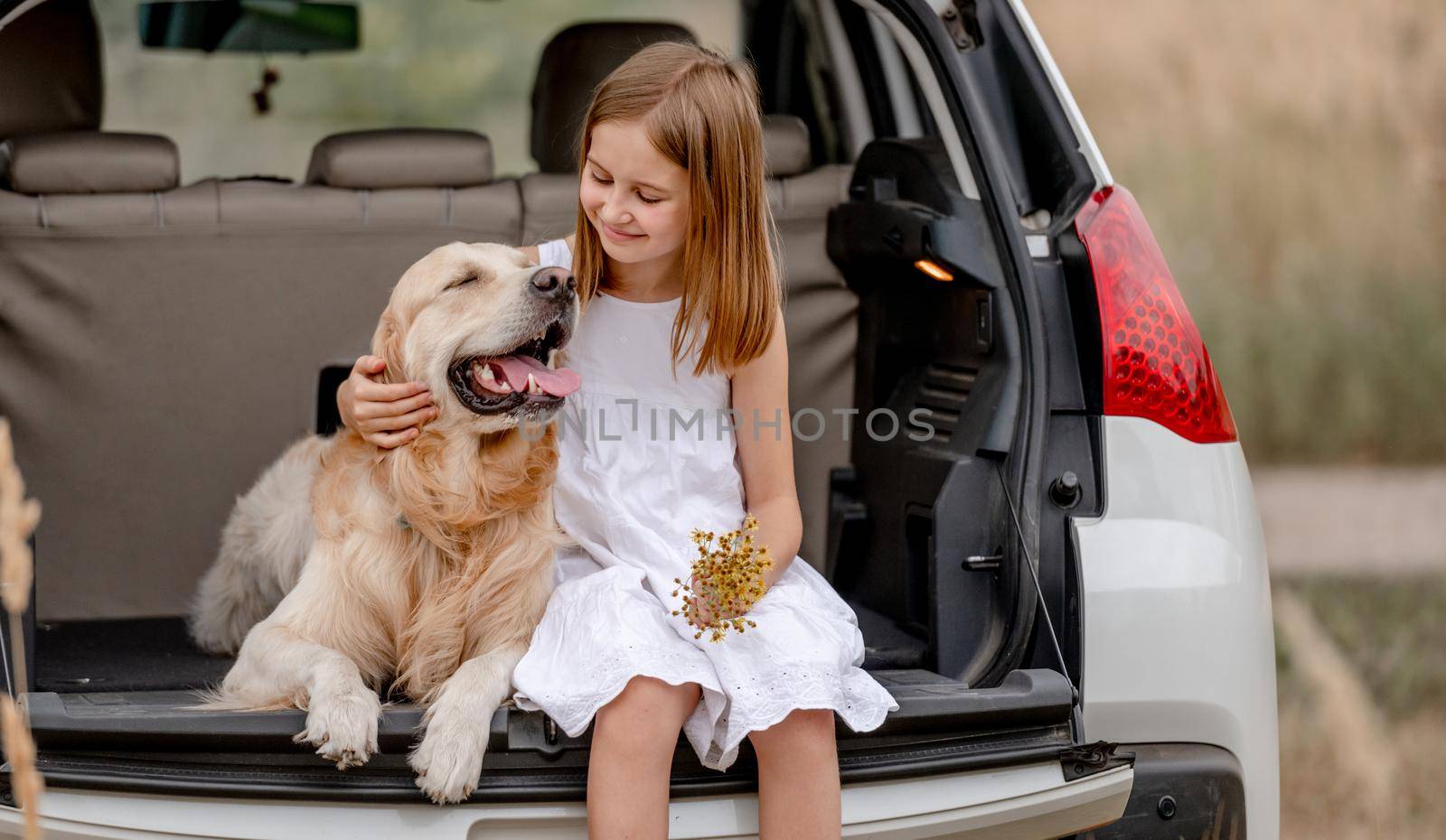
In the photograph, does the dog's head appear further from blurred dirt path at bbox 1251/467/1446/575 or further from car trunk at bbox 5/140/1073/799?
blurred dirt path at bbox 1251/467/1446/575

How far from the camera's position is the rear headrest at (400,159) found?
11.7 feet

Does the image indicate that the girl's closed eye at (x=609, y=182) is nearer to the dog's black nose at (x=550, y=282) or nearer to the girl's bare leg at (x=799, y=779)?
the dog's black nose at (x=550, y=282)

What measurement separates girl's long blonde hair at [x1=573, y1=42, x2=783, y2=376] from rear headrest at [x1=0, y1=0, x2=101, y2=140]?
1.80 m

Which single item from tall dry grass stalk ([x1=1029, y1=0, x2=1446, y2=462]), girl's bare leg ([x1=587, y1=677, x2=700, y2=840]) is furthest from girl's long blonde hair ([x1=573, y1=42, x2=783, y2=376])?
tall dry grass stalk ([x1=1029, y1=0, x2=1446, y2=462])

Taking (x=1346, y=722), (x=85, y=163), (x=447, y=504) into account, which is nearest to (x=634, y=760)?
(x=447, y=504)

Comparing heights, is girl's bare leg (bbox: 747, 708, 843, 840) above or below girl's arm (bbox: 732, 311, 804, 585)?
below

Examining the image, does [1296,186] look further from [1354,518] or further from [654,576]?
[654,576]

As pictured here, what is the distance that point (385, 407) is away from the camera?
252cm

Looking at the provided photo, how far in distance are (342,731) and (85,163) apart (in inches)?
76.4

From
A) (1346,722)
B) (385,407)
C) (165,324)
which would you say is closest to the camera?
(385,407)

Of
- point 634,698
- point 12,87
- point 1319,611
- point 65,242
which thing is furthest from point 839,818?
point 1319,611

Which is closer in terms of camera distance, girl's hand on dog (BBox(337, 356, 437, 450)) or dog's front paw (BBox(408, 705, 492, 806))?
dog's front paw (BBox(408, 705, 492, 806))

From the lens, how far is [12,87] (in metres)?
3.54

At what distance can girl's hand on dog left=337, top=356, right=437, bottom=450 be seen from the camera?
250 cm
